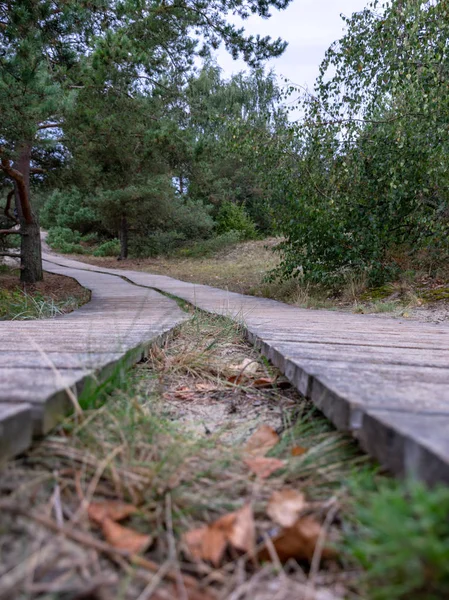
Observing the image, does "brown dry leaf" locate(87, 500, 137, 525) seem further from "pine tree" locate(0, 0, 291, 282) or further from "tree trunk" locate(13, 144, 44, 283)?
"tree trunk" locate(13, 144, 44, 283)

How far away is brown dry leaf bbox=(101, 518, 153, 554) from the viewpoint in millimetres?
592

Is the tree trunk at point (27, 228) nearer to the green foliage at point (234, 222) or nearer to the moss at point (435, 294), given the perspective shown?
the moss at point (435, 294)

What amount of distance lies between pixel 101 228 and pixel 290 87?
20271mm

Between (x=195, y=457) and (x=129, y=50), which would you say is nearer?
(x=195, y=457)

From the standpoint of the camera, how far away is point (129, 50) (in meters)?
5.01

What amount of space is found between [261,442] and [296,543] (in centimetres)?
39

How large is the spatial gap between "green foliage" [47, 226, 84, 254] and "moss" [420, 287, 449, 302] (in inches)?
762

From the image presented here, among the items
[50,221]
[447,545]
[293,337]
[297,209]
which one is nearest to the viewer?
[447,545]

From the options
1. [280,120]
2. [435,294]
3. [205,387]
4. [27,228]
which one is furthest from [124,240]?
[205,387]

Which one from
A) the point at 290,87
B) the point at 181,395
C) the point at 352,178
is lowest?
the point at 181,395

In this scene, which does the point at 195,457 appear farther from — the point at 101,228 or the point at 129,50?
the point at 101,228

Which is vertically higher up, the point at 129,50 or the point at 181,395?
the point at 129,50

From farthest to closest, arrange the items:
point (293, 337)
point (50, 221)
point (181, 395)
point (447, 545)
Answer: point (50, 221), point (293, 337), point (181, 395), point (447, 545)

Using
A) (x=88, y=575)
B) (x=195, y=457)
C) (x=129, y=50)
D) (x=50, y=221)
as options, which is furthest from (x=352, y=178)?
(x=50, y=221)
